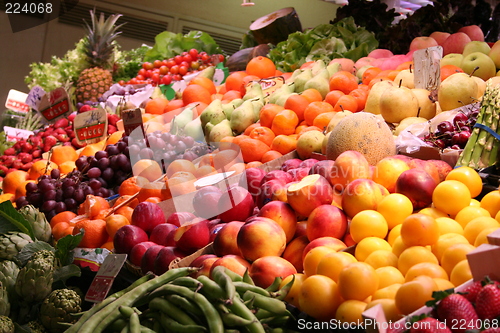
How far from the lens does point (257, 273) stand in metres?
1.57

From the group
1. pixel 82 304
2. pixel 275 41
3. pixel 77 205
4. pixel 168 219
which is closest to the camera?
pixel 82 304

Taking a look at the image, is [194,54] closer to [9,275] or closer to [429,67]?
[429,67]

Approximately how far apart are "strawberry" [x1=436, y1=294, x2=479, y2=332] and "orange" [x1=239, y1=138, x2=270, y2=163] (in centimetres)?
195

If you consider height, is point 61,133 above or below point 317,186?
below

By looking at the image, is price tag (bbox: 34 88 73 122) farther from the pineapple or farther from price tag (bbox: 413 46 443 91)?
price tag (bbox: 413 46 443 91)

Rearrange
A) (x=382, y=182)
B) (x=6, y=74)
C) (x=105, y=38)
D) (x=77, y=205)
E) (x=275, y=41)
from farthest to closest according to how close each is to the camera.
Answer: (x=6, y=74) < (x=105, y=38) < (x=275, y=41) < (x=77, y=205) < (x=382, y=182)

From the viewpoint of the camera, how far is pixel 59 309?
1.85m

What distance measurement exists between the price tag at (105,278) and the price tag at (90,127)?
2.28 meters

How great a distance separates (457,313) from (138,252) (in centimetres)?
138

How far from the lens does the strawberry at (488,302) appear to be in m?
0.99

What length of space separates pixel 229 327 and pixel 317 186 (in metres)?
0.68

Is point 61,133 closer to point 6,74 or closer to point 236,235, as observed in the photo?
point 236,235

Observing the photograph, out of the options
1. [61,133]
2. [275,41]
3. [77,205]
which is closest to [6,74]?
[61,133]

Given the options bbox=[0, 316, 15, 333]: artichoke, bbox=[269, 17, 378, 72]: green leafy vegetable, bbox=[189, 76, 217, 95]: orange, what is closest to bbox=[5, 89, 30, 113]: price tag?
bbox=[189, 76, 217, 95]: orange
